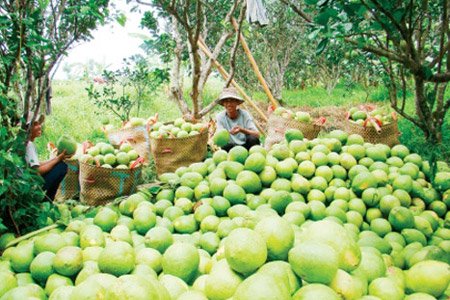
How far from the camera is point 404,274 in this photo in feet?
5.64

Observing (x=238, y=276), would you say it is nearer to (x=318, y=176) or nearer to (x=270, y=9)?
(x=318, y=176)

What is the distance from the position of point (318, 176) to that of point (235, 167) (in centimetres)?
74

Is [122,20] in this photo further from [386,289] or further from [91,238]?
[386,289]

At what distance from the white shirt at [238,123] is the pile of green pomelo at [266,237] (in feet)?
5.62

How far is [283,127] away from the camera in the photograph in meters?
4.48

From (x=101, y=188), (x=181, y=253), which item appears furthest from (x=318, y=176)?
(x=101, y=188)

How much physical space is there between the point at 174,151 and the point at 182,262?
254cm

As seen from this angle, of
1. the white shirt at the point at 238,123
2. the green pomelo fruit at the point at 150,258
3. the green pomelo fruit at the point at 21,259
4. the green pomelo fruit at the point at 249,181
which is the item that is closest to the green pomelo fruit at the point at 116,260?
the green pomelo fruit at the point at 150,258

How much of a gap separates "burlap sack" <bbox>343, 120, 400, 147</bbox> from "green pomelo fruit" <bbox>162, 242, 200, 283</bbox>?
9.55 ft

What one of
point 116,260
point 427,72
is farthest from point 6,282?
point 427,72

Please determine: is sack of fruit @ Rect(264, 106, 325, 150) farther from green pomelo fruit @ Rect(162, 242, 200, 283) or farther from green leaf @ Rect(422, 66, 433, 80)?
green pomelo fruit @ Rect(162, 242, 200, 283)

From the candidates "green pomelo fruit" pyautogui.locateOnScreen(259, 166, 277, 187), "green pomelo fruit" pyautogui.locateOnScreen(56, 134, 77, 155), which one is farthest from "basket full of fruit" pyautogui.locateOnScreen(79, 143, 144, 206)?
"green pomelo fruit" pyautogui.locateOnScreen(259, 166, 277, 187)

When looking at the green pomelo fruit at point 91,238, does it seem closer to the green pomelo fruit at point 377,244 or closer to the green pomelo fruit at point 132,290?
the green pomelo fruit at point 132,290

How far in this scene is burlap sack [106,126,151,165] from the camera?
4633 mm
